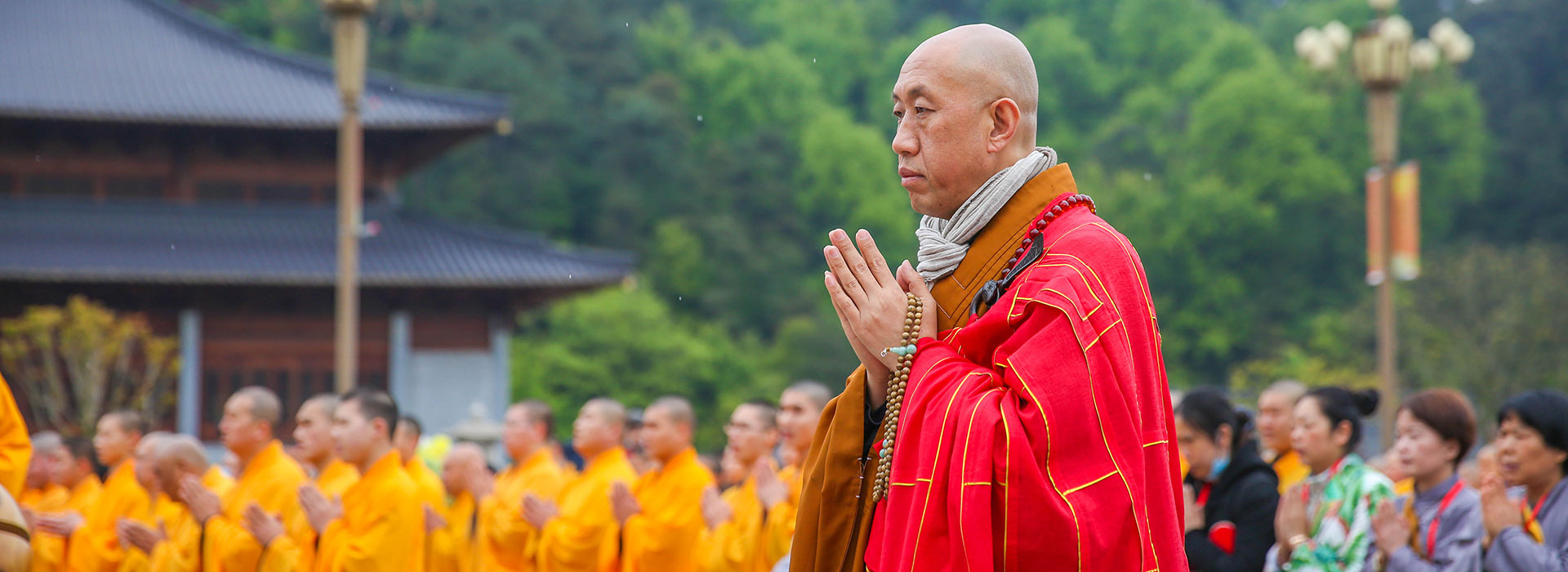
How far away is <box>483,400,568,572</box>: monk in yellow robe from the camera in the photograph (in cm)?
782

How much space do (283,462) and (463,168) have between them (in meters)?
31.1

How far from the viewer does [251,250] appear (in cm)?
1873

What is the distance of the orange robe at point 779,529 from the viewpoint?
620 centimetres

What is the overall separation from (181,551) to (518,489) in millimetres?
2606

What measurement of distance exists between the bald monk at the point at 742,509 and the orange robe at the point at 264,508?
1.81 meters

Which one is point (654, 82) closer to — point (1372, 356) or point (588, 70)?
point (588, 70)

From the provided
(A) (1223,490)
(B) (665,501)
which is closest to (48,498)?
(B) (665,501)

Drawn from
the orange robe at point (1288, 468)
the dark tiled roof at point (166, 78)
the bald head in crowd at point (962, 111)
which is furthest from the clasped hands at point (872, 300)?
the dark tiled roof at point (166, 78)

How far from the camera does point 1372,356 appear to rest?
32281mm

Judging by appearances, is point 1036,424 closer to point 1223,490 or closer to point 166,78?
point 1223,490

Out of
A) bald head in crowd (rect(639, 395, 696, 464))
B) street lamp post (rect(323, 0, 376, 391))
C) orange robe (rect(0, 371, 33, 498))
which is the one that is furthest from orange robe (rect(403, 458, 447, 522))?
street lamp post (rect(323, 0, 376, 391))

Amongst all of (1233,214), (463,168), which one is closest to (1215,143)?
(1233,214)

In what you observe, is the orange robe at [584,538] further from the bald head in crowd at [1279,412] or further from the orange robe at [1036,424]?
the orange robe at [1036,424]

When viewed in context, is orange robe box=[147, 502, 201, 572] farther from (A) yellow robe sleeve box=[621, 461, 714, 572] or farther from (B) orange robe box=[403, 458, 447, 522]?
(A) yellow robe sleeve box=[621, 461, 714, 572]
